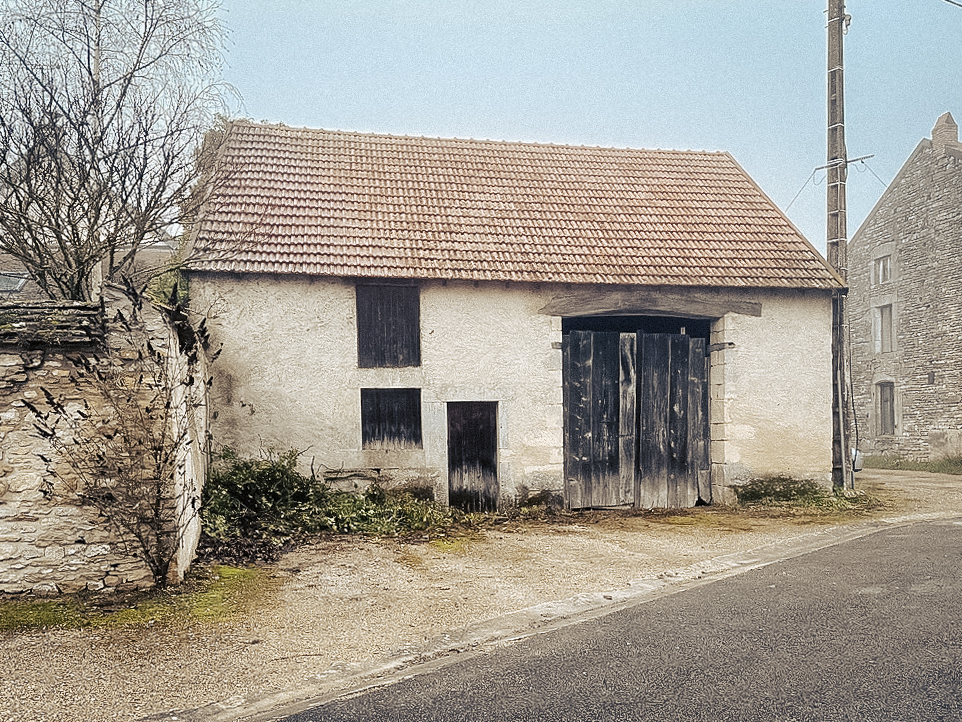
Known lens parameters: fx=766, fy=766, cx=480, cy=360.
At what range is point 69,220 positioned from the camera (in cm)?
715

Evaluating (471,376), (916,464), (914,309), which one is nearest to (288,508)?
(471,376)

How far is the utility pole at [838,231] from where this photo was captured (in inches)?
459

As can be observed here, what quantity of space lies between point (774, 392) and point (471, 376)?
4543mm

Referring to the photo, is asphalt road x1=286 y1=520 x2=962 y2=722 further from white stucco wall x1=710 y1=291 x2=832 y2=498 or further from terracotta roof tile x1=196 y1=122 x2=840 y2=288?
terracotta roof tile x1=196 y1=122 x2=840 y2=288

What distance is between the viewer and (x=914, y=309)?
19.5 m

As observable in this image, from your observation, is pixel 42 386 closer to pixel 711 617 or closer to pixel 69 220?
pixel 69 220

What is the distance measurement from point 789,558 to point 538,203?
6.59 m

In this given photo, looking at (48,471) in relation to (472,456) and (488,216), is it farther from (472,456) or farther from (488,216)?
(488,216)

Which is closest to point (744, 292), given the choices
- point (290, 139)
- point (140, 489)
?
point (290, 139)

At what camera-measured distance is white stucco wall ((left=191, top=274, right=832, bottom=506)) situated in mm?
9844

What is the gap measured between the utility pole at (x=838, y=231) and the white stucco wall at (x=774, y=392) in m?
0.28

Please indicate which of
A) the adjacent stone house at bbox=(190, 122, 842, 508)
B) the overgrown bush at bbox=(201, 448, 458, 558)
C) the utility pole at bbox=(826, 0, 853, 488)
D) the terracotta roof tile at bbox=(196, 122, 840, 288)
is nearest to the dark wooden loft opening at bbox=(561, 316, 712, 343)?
the adjacent stone house at bbox=(190, 122, 842, 508)

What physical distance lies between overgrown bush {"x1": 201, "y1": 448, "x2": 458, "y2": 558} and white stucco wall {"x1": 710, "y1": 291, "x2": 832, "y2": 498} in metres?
4.29

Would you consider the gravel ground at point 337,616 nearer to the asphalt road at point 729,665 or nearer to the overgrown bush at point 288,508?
the overgrown bush at point 288,508
